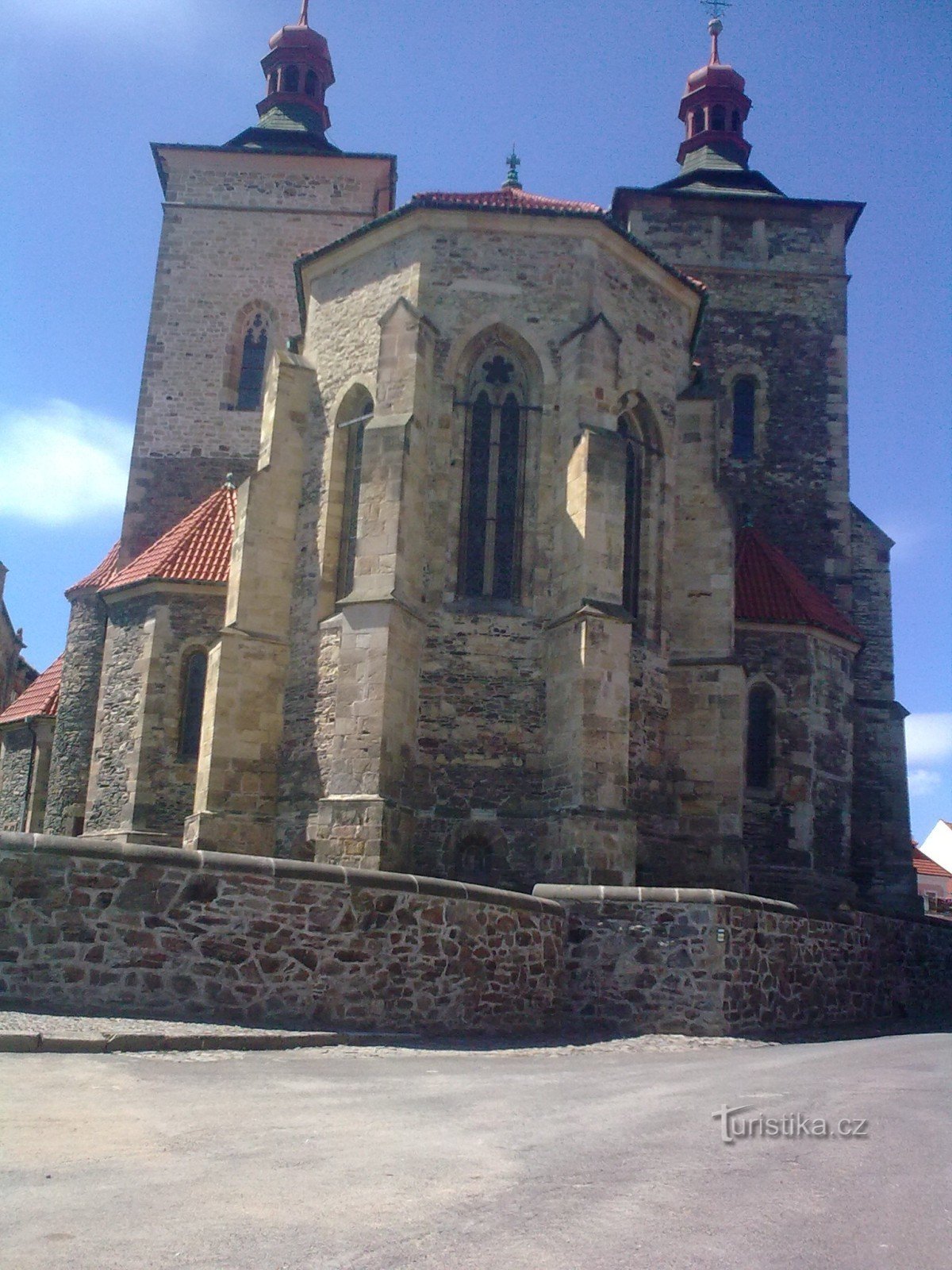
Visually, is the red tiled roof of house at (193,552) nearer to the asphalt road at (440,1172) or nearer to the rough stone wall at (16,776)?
the rough stone wall at (16,776)

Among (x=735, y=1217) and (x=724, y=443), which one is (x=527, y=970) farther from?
(x=724, y=443)

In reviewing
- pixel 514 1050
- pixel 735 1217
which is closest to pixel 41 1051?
pixel 514 1050

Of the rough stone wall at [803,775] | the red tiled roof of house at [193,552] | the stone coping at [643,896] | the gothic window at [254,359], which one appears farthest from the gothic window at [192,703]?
the rough stone wall at [803,775]

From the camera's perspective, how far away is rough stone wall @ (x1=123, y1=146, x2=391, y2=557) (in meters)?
27.7

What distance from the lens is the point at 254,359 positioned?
29188 mm

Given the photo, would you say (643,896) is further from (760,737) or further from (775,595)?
(775,595)

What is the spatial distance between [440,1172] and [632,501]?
14.8m

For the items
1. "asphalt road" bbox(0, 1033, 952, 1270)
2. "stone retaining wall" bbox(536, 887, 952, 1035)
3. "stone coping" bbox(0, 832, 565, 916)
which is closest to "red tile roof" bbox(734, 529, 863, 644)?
"stone retaining wall" bbox(536, 887, 952, 1035)

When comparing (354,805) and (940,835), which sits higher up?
(940,835)

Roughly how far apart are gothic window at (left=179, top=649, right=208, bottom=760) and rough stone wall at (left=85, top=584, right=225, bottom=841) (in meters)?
0.08

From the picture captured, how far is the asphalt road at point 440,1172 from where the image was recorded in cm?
470

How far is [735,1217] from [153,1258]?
2.34m

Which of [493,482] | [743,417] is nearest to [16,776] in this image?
[493,482]

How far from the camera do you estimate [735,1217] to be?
17.3 feet
